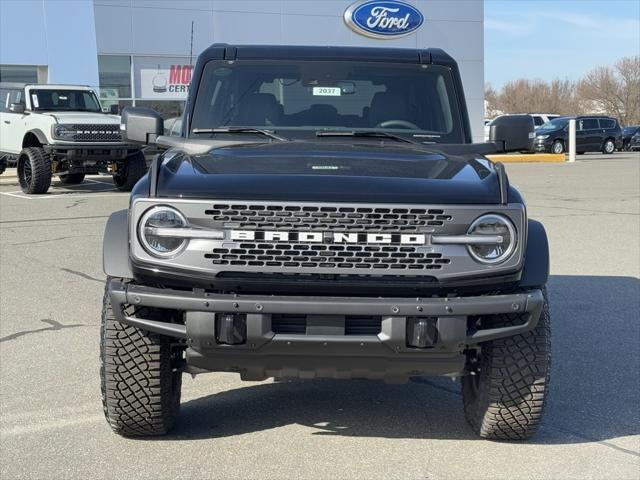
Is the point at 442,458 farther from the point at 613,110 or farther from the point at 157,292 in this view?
the point at 613,110

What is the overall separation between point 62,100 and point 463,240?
1580 cm

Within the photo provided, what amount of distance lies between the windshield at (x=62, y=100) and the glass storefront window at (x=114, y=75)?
370 inches

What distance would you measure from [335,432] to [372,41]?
28.3 metres

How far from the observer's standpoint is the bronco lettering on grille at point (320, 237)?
3.63m

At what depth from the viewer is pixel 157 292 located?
12.1 feet

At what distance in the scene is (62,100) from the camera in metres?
18.1

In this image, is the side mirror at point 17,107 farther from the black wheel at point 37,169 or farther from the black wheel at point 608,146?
the black wheel at point 608,146

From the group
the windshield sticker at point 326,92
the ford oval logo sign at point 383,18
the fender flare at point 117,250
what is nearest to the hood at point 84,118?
the windshield sticker at point 326,92

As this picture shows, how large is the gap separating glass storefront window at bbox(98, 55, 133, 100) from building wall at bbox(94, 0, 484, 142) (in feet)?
0.82

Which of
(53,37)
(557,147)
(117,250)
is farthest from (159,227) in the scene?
(557,147)

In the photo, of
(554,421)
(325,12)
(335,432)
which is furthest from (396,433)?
(325,12)

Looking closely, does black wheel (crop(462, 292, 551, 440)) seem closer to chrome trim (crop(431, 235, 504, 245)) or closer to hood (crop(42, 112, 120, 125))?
chrome trim (crop(431, 235, 504, 245))

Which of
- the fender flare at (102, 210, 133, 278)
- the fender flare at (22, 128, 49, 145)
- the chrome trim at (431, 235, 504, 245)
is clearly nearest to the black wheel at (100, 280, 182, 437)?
the fender flare at (102, 210, 133, 278)

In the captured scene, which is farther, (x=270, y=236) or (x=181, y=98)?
(x=181, y=98)
